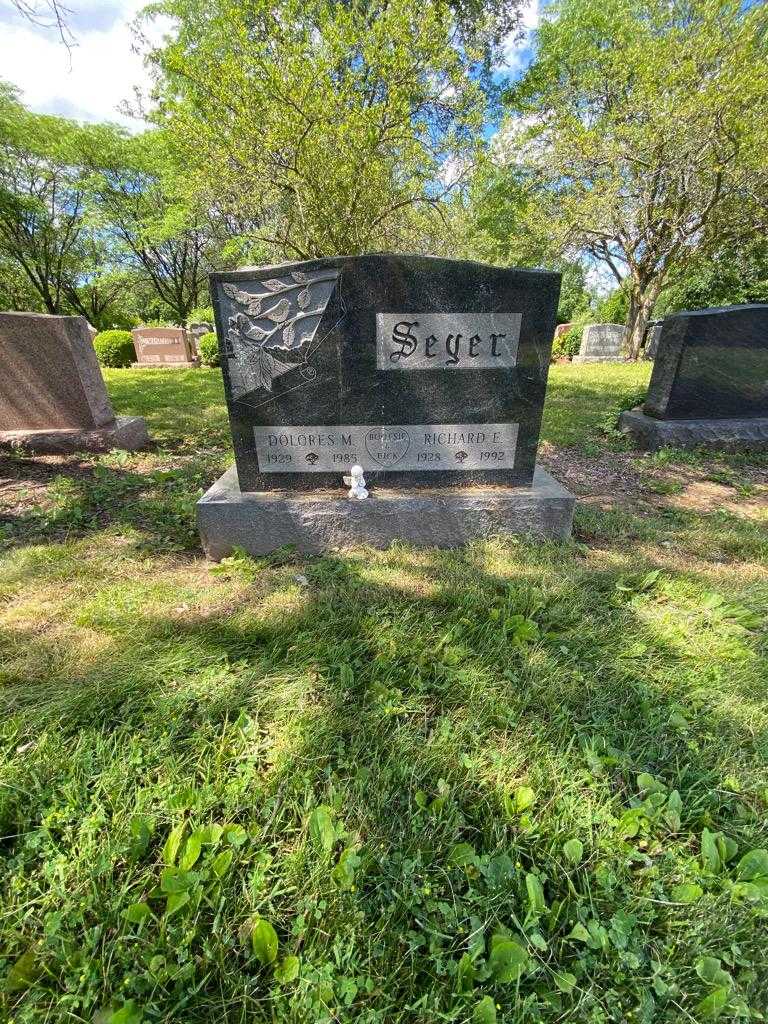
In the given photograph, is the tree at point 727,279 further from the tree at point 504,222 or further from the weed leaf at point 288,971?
the weed leaf at point 288,971

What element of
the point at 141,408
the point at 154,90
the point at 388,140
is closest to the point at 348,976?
the point at 141,408

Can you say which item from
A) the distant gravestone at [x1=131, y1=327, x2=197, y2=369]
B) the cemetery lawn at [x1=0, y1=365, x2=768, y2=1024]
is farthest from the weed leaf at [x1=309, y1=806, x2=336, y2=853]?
the distant gravestone at [x1=131, y1=327, x2=197, y2=369]

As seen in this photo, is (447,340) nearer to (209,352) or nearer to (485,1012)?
(485,1012)

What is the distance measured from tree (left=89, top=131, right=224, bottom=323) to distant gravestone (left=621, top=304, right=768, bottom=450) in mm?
11753

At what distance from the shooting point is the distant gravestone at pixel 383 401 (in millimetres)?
2598

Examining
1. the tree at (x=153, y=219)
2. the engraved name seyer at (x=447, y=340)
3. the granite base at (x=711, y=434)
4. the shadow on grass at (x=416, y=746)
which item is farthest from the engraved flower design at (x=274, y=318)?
the tree at (x=153, y=219)

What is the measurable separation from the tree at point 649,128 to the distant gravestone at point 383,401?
1165cm

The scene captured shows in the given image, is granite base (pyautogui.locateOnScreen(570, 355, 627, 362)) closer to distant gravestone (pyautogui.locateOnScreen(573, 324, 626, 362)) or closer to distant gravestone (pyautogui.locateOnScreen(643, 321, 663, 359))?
distant gravestone (pyautogui.locateOnScreen(573, 324, 626, 362))

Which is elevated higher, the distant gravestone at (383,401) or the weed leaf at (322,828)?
the distant gravestone at (383,401)

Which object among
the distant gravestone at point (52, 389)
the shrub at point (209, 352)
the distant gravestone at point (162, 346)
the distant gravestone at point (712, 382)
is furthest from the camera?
the distant gravestone at point (162, 346)

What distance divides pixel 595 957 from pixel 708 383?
547cm

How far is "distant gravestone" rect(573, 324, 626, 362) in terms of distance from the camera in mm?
15750

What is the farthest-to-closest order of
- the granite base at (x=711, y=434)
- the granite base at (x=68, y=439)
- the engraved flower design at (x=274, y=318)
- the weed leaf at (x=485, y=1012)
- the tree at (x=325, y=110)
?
1. the tree at (x=325, y=110)
2. the granite base at (x=711, y=434)
3. the granite base at (x=68, y=439)
4. the engraved flower design at (x=274, y=318)
5. the weed leaf at (x=485, y=1012)

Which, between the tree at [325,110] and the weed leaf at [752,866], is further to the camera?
the tree at [325,110]
